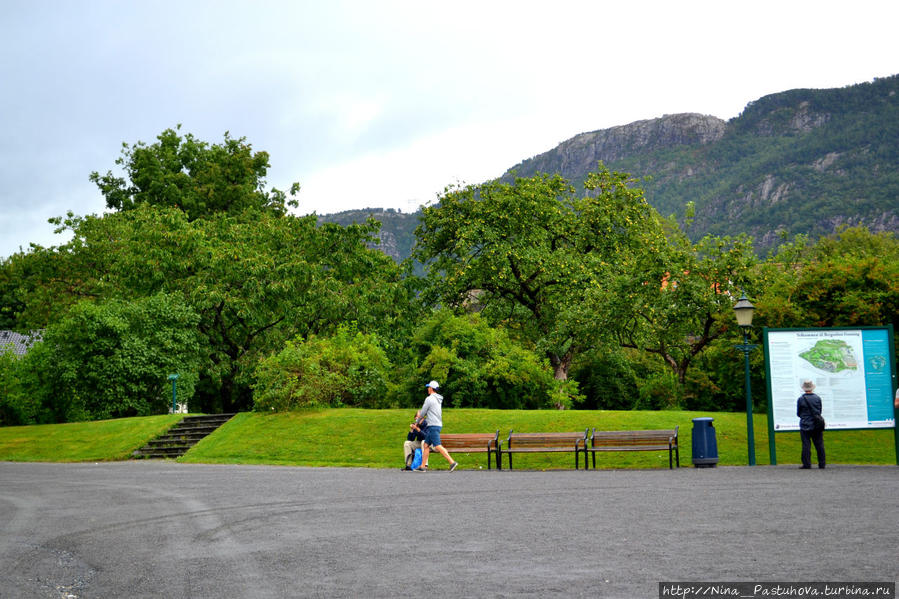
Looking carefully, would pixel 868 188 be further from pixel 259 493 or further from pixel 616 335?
pixel 259 493

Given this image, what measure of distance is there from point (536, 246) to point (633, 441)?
17397 millimetres

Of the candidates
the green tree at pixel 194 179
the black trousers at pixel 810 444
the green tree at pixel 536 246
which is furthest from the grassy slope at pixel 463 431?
the green tree at pixel 194 179

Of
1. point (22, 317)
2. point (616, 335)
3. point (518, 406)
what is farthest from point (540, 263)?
point (22, 317)

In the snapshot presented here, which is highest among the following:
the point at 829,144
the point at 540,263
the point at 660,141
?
the point at 660,141

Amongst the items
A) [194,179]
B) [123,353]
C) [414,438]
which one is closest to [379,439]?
[414,438]

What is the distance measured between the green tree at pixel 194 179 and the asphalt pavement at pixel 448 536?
37354mm

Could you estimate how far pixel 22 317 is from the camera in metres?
43.5

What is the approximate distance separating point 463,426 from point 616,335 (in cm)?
1164

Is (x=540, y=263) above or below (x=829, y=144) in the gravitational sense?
below

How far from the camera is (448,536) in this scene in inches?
365

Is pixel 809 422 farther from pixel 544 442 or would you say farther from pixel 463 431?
pixel 463 431

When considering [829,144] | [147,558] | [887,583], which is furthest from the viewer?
[829,144]

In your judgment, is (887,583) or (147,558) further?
(147,558)

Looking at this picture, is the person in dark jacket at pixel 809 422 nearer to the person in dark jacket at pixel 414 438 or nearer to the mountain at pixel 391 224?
the person in dark jacket at pixel 414 438
